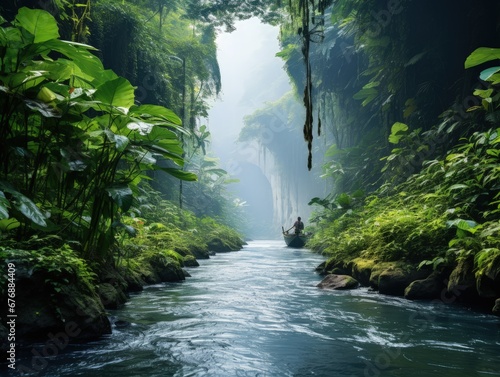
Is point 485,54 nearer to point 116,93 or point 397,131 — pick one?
point 116,93

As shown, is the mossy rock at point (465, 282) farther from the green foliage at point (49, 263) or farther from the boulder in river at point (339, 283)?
the green foliage at point (49, 263)

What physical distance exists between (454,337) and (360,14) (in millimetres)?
11257

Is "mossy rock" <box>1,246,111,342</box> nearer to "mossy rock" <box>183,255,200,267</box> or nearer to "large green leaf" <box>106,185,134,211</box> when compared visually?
"large green leaf" <box>106,185,134,211</box>

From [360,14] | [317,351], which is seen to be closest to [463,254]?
[317,351]

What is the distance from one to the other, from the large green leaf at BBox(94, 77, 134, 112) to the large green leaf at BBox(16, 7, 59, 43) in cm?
64

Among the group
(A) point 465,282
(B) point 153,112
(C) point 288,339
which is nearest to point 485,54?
(A) point 465,282

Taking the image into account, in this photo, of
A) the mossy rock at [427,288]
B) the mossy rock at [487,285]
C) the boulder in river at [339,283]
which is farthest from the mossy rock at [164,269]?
the mossy rock at [487,285]

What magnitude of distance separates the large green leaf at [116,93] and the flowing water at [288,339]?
7.41 ft

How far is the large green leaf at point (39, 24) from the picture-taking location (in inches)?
136

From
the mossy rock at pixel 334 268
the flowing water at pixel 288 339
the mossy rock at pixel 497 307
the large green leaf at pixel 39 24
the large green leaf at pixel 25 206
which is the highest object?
the large green leaf at pixel 39 24

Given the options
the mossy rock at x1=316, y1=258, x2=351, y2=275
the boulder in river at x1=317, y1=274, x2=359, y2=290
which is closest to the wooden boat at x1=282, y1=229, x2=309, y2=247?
the mossy rock at x1=316, y1=258, x2=351, y2=275

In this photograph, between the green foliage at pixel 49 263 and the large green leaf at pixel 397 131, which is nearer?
the green foliage at pixel 49 263

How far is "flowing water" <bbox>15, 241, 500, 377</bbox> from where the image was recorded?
2.74 m

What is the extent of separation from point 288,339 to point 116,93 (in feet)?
9.51
